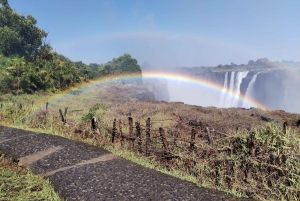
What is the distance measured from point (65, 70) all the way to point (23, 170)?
3192 centimetres

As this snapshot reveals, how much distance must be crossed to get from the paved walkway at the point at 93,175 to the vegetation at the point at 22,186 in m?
0.22

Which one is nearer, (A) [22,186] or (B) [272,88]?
(A) [22,186]

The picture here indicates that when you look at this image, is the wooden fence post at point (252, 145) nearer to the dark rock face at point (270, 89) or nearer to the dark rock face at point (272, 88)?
the dark rock face at point (272, 88)

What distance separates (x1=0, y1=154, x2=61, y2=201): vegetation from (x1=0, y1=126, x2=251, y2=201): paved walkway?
218 mm

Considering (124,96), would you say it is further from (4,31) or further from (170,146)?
(170,146)

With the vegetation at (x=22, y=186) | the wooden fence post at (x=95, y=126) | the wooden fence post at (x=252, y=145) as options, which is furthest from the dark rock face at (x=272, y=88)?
the vegetation at (x=22, y=186)

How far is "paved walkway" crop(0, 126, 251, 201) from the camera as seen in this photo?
499 centimetres

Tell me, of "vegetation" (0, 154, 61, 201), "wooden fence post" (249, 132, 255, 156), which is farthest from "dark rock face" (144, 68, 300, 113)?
"vegetation" (0, 154, 61, 201)

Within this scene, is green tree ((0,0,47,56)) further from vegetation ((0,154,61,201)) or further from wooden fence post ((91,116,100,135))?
vegetation ((0,154,61,201))

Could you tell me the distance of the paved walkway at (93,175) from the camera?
4992 millimetres

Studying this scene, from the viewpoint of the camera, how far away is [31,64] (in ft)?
109

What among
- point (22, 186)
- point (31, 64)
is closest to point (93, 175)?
point (22, 186)

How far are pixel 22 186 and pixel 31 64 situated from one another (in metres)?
31.5

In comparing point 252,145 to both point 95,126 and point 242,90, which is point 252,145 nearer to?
point 95,126
